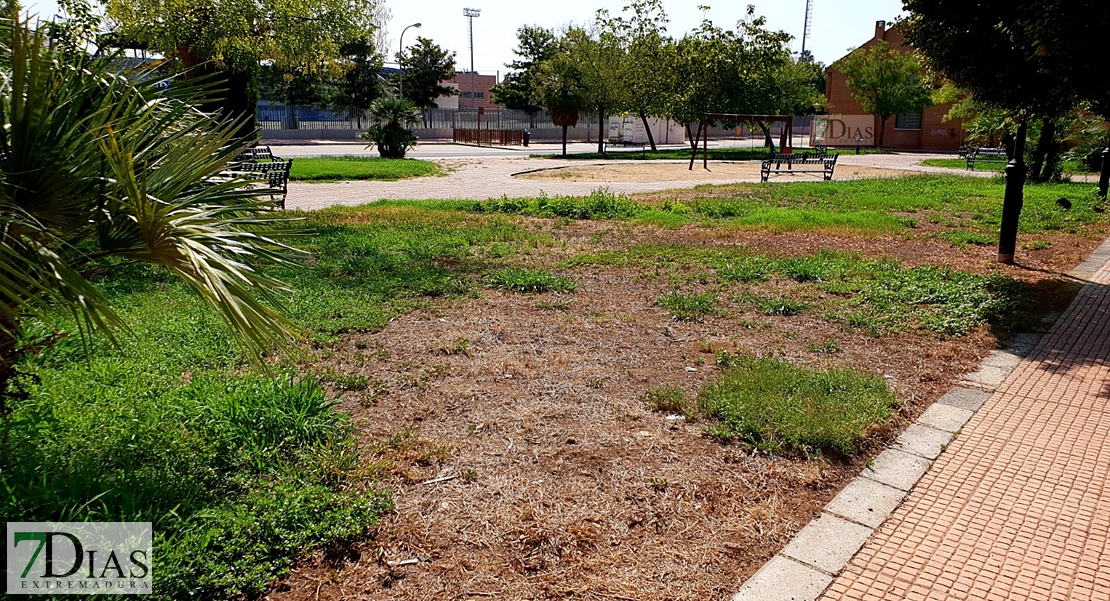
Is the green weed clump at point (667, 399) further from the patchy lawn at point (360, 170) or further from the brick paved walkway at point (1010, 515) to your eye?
the patchy lawn at point (360, 170)

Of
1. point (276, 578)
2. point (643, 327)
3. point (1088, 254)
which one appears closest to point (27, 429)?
point (276, 578)

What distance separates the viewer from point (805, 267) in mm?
8641

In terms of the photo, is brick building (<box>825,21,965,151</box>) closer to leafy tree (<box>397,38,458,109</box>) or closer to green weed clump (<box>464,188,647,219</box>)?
leafy tree (<box>397,38,458,109</box>)

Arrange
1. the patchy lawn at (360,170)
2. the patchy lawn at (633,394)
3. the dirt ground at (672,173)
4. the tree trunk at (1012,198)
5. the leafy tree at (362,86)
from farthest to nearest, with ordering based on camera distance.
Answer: the leafy tree at (362,86)
the dirt ground at (672,173)
the patchy lawn at (360,170)
the tree trunk at (1012,198)
the patchy lawn at (633,394)

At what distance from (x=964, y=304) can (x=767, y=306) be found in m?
1.84

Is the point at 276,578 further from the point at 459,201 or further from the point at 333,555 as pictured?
the point at 459,201

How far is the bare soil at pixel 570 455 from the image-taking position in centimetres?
307

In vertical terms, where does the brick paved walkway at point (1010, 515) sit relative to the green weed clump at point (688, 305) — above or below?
below

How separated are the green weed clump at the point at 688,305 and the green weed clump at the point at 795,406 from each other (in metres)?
1.40

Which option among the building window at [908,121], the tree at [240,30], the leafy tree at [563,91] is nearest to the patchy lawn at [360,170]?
the tree at [240,30]

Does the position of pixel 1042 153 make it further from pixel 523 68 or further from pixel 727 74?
pixel 523 68

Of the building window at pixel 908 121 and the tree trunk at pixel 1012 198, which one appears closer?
the tree trunk at pixel 1012 198

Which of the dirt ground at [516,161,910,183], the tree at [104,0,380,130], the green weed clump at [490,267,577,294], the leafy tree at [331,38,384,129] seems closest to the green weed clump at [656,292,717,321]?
the green weed clump at [490,267,577,294]

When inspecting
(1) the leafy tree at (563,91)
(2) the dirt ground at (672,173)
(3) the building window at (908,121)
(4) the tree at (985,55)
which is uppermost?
(1) the leafy tree at (563,91)
